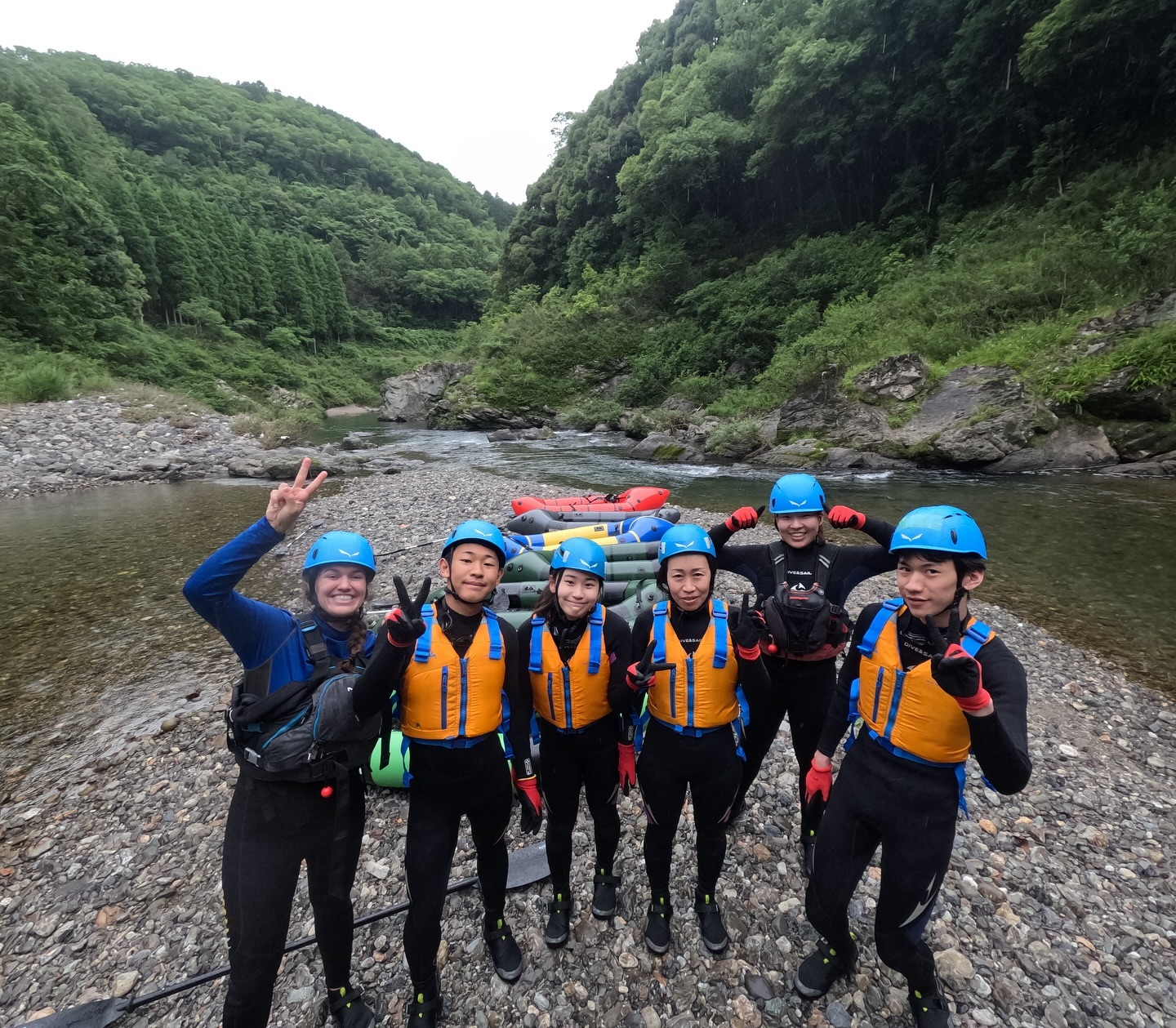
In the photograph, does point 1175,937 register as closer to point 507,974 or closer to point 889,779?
point 889,779

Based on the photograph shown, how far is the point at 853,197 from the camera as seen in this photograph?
3212 centimetres

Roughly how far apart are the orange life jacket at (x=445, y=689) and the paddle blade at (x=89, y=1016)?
2.12m

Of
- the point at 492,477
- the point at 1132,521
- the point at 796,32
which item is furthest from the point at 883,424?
the point at 796,32

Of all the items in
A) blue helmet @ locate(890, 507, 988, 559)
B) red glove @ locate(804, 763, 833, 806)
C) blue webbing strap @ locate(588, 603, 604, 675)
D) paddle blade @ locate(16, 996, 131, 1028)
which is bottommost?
paddle blade @ locate(16, 996, 131, 1028)

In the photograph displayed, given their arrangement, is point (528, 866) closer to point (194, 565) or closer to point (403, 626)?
point (403, 626)

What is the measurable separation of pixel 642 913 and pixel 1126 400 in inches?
771

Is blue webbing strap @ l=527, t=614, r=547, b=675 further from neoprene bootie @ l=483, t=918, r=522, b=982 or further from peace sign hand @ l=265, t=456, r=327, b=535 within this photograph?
neoprene bootie @ l=483, t=918, r=522, b=982

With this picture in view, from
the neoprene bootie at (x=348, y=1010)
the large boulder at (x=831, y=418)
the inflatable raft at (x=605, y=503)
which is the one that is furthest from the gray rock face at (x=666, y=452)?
the neoprene bootie at (x=348, y=1010)

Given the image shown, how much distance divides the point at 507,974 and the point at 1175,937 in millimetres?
3896

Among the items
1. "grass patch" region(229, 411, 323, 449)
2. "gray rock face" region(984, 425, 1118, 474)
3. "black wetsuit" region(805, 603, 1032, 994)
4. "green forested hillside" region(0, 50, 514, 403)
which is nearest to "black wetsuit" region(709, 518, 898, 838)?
"black wetsuit" region(805, 603, 1032, 994)

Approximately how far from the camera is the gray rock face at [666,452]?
858 inches

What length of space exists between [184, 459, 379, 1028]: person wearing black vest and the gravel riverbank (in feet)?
2.19

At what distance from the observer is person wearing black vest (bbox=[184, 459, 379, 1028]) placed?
7.55 ft

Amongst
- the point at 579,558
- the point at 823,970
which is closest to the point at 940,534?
the point at 579,558
